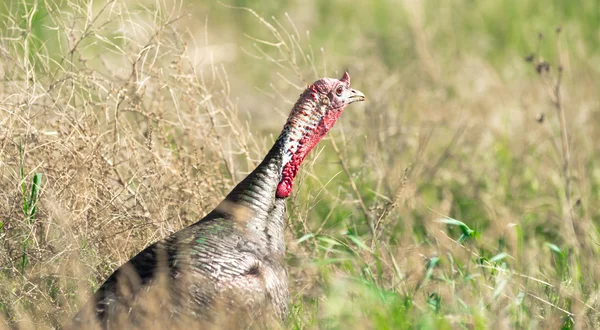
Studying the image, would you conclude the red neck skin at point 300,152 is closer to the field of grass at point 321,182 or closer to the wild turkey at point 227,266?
the wild turkey at point 227,266

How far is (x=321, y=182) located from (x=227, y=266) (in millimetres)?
1856

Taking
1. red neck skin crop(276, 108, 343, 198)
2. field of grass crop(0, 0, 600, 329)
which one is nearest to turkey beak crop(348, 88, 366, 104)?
red neck skin crop(276, 108, 343, 198)

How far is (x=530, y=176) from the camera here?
6672 millimetres

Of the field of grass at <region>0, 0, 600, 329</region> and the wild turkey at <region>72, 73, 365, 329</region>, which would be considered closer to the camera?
the wild turkey at <region>72, 73, 365, 329</region>

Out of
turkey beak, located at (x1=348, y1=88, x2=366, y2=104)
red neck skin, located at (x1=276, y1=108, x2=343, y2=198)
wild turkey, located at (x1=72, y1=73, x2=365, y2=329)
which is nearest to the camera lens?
wild turkey, located at (x1=72, y1=73, x2=365, y2=329)

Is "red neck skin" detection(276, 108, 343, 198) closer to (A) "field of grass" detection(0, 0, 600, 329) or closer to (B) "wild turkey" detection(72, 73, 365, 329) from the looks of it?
(B) "wild turkey" detection(72, 73, 365, 329)

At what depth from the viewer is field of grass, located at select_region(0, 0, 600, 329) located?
12.6 ft

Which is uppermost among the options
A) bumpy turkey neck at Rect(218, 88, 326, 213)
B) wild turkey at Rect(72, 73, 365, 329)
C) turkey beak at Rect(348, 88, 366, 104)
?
turkey beak at Rect(348, 88, 366, 104)

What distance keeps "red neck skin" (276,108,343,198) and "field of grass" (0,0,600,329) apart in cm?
25

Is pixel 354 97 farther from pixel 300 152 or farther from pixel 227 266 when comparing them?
pixel 227 266

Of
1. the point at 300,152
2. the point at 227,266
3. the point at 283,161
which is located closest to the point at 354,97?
the point at 300,152

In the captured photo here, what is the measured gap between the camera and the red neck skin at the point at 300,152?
405 cm

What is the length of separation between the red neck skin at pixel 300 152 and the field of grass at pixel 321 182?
25cm

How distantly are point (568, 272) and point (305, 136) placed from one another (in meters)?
1.36
